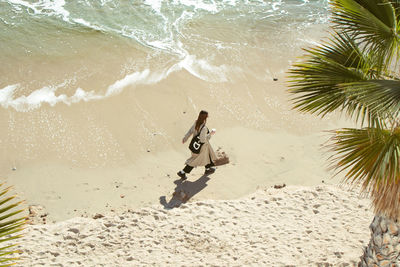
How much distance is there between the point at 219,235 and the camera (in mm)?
6301

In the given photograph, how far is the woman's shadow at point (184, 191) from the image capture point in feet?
24.0

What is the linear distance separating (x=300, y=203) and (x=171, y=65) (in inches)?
223

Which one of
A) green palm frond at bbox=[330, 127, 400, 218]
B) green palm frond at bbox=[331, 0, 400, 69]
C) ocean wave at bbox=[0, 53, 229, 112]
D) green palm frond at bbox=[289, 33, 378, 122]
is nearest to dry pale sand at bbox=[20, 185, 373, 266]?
green palm frond at bbox=[330, 127, 400, 218]

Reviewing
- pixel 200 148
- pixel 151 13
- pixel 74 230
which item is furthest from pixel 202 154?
pixel 151 13

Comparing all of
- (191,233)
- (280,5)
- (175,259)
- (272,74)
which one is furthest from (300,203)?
(280,5)

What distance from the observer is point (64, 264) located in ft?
18.9

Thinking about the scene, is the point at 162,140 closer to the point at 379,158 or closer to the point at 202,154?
the point at 202,154

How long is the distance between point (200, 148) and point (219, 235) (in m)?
1.72

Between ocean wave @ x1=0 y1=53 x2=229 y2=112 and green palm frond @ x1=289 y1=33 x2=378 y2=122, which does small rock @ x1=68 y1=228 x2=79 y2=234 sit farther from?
ocean wave @ x1=0 y1=53 x2=229 y2=112

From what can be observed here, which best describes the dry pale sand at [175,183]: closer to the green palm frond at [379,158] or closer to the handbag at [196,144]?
the handbag at [196,144]

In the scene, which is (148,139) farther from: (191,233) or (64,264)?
(64,264)

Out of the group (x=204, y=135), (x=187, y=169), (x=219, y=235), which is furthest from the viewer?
(x=187, y=169)

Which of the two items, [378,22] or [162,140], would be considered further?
[162,140]

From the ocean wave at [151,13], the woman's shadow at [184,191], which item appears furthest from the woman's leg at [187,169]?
the ocean wave at [151,13]
